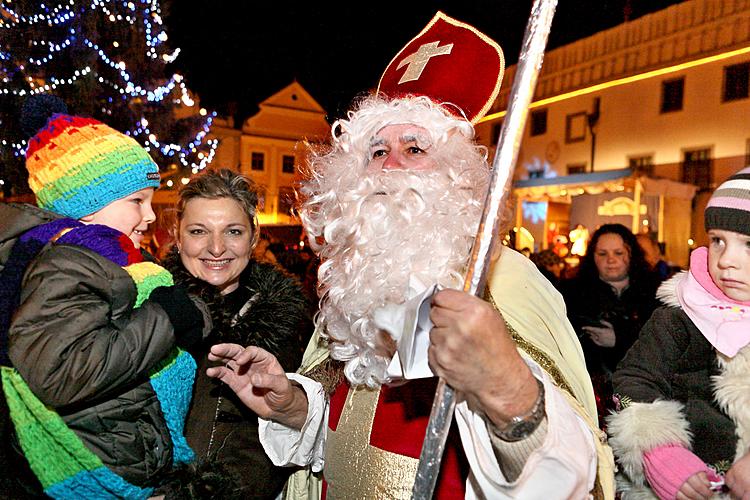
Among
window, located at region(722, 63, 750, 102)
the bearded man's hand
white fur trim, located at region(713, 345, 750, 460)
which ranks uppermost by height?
window, located at region(722, 63, 750, 102)

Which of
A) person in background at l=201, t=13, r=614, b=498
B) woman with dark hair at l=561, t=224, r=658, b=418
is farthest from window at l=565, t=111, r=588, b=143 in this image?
person in background at l=201, t=13, r=614, b=498

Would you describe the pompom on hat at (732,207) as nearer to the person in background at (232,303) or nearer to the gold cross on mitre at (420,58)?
the gold cross on mitre at (420,58)

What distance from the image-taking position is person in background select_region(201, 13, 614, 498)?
1.27 meters

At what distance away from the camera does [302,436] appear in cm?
226

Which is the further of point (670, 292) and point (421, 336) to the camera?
point (670, 292)

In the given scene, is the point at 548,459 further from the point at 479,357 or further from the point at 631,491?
the point at 631,491

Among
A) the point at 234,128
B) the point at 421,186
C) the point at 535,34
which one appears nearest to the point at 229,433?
the point at 421,186

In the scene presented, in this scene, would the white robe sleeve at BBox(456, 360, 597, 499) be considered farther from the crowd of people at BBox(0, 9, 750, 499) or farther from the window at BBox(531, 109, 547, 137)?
the window at BBox(531, 109, 547, 137)

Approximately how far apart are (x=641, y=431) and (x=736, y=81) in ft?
60.2

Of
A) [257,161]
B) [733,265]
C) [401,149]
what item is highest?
[257,161]

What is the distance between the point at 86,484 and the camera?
2.04 m

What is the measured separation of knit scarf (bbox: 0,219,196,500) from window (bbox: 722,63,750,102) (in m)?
19.0

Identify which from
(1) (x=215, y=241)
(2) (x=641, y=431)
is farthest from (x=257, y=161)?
(2) (x=641, y=431)

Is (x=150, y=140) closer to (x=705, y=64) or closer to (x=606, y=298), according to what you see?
(x=606, y=298)
